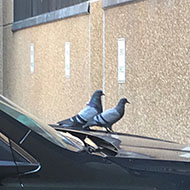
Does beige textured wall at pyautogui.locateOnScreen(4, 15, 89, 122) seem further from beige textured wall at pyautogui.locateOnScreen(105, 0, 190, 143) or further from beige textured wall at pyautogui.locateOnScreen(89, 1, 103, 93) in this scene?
beige textured wall at pyautogui.locateOnScreen(105, 0, 190, 143)

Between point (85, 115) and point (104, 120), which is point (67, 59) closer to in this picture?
point (85, 115)

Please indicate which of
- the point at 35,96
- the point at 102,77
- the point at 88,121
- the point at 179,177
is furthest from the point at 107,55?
the point at 179,177

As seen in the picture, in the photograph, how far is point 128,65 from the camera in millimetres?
7512

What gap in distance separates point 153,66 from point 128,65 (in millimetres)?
731

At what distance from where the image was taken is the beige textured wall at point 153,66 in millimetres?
6270

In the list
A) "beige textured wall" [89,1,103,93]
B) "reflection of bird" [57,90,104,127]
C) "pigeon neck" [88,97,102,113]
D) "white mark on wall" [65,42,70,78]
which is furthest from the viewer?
"white mark on wall" [65,42,70,78]

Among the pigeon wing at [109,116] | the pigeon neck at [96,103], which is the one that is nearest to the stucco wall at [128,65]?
the pigeon wing at [109,116]

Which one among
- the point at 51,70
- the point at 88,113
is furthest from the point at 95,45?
the point at 88,113

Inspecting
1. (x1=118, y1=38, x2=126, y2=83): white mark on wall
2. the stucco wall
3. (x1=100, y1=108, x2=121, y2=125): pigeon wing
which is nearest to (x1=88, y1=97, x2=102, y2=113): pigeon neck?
(x1=100, y1=108, x2=121, y2=125): pigeon wing

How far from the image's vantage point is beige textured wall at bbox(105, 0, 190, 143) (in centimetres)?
627

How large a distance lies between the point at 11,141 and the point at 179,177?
32.8 inches

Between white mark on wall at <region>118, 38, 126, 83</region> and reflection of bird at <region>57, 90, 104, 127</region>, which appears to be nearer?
reflection of bird at <region>57, 90, 104, 127</region>

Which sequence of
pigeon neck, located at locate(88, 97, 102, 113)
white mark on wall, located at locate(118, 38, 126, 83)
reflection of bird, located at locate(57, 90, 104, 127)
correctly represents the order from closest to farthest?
reflection of bird, located at locate(57, 90, 104, 127)
pigeon neck, located at locate(88, 97, 102, 113)
white mark on wall, located at locate(118, 38, 126, 83)

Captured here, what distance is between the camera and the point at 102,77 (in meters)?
8.23
